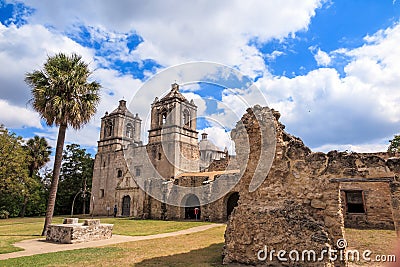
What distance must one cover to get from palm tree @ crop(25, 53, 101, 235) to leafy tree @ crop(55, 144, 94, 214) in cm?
2961

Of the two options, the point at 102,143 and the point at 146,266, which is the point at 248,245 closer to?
the point at 146,266

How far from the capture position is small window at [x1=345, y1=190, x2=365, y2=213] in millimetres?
15914

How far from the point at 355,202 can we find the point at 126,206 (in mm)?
25276

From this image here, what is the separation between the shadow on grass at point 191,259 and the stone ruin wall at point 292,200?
605mm

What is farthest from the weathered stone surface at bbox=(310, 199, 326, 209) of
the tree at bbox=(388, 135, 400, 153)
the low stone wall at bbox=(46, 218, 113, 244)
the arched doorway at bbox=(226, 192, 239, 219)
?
the tree at bbox=(388, 135, 400, 153)

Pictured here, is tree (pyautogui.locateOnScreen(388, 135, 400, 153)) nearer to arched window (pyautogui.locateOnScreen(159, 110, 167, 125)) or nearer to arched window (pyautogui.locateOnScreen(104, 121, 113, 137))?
arched window (pyautogui.locateOnScreen(159, 110, 167, 125))

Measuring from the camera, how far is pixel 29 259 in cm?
820

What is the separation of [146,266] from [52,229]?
22.9ft

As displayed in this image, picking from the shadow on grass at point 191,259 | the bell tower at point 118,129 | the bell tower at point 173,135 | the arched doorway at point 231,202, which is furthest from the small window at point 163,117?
the shadow on grass at point 191,259

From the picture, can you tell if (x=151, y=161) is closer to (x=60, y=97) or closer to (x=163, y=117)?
(x=163, y=117)

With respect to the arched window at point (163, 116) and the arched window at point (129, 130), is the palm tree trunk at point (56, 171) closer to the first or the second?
the arched window at point (163, 116)

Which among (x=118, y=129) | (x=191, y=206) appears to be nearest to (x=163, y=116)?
(x=118, y=129)

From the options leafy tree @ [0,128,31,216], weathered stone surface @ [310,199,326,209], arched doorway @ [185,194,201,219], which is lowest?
arched doorway @ [185,194,201,219]

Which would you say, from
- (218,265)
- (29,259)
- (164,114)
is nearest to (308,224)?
(218,265)
